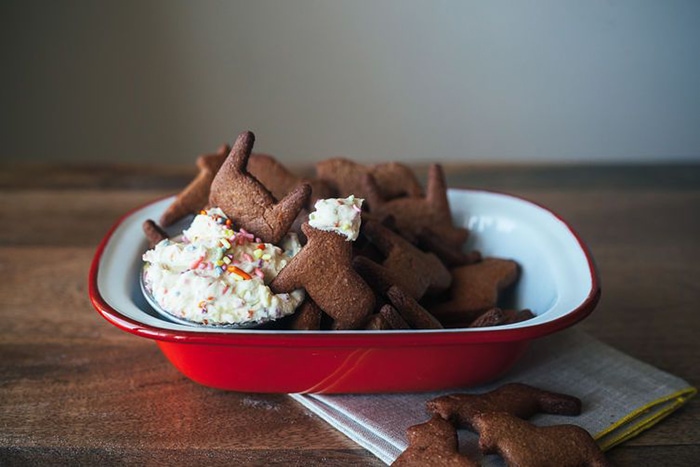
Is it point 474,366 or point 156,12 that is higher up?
point 156,12

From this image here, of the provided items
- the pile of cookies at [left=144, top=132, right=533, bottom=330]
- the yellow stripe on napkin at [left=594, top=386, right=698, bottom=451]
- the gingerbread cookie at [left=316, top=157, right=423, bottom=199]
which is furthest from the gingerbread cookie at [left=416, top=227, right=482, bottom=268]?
the yellow stripe on napkin at [left=594, top=386, right=698, bottom=451]

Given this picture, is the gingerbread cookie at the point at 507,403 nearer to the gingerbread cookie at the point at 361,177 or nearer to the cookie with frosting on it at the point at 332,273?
the cookie with frosting on it at the point at 332,273

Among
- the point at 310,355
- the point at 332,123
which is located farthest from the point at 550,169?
the point at 310,355

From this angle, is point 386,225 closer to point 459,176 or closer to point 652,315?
point 652,315

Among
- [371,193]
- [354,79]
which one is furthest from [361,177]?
[354,79]

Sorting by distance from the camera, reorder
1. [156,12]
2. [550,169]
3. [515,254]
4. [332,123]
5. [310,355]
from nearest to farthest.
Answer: [310,355]
[515,254]
[550,169]
[156,12]
[332,123]

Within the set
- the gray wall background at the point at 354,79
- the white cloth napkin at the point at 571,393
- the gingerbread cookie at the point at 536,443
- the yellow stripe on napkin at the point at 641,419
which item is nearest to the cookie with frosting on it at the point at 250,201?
the white cloth napkin at the point at 571,393
